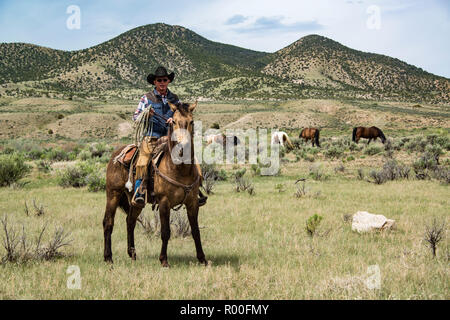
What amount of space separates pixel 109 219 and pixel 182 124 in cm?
254

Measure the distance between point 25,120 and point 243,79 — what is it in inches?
2767

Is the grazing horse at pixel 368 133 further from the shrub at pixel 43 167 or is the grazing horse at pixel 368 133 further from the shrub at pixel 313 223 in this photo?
the shrub at pixel 313 223

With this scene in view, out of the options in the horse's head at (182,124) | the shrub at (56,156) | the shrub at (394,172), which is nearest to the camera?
the horse's head at (182,124)

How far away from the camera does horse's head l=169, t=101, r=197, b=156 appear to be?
5230 mm

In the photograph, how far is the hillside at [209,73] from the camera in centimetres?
10775

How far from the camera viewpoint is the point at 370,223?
7961 millimetres

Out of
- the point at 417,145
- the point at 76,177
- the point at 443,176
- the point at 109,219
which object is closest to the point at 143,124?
the point at 109,219

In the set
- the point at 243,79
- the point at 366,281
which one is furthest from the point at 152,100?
the point at 243,79

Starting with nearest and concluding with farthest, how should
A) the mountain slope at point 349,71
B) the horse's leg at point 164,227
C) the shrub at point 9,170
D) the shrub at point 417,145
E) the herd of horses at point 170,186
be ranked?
1. the herd of horses at point 170,186
2. the horse's leg at point 164,227
3. the shrub at point 9,170
4. the shrub at point 417,145
5. the mountain slope at point 349,71

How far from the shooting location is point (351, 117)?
66312 millimetres

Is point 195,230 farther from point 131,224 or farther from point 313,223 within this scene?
point 313,223

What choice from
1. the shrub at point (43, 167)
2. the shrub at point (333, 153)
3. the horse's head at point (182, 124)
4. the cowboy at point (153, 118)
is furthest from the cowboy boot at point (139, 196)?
the shrub at point (333, 153)

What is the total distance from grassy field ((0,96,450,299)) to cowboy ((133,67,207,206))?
48.5 inches

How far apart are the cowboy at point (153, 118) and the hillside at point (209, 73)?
95121 mm
